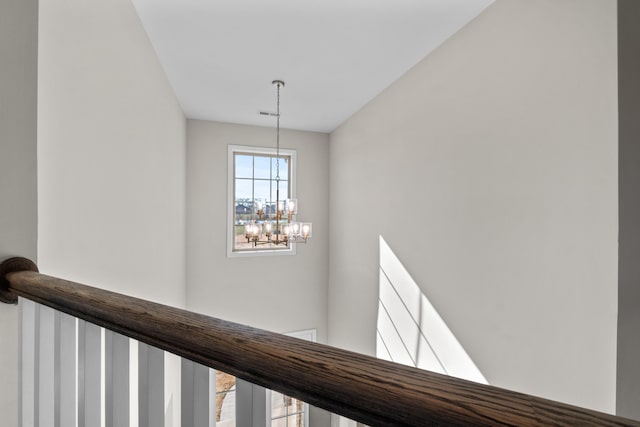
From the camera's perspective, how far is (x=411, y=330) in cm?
309

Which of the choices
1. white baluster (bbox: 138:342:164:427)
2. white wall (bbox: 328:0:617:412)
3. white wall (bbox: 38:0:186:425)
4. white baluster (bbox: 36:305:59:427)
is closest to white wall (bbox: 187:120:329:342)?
white wall (bbox: 38:0:186:425)

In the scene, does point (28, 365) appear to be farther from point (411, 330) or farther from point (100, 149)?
point (411, 330)

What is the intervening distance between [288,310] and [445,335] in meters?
2.82

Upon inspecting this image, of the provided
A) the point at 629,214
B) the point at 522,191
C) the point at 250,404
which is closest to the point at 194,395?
the point at 250,404

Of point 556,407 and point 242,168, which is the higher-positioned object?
point 242,168

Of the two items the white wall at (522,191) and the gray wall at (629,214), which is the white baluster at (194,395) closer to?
the gray wall at (629,214)

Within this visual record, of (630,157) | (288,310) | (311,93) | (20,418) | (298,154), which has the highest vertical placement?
(311,93)

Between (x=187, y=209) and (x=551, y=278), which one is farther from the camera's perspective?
(x=187, y=209)

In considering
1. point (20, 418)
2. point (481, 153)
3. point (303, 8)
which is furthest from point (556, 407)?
point (303, 8)

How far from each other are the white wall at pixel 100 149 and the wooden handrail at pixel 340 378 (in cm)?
92

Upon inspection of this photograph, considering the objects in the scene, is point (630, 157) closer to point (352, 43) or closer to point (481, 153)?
point (481, 153)

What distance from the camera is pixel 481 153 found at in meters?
2.28

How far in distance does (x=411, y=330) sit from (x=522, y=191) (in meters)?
1.75

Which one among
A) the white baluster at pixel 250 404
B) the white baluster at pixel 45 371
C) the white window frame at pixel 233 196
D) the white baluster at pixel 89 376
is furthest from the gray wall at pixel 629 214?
the white window frame at pixel 233 196
